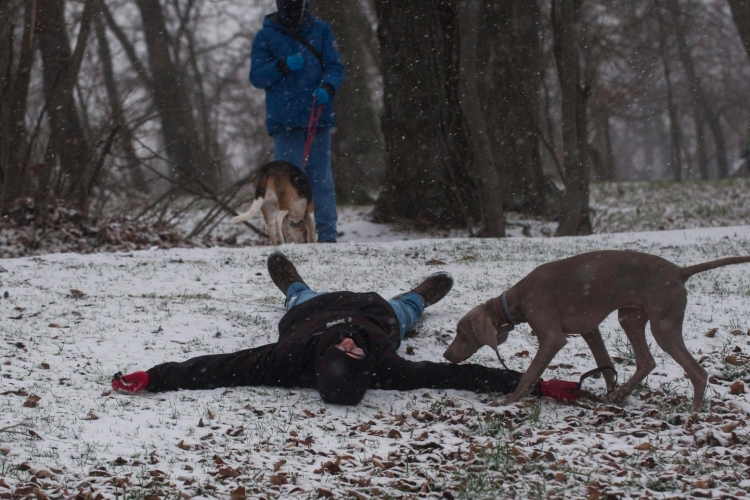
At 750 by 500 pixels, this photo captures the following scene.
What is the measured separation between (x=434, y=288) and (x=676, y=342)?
2491 millimetres

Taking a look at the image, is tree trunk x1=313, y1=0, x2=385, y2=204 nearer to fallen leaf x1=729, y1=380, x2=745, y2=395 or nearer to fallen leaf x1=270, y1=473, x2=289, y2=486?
fallen leaf x1=729, y1=380, x2=745, y2=395

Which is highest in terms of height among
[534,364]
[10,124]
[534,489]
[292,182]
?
[10,124]

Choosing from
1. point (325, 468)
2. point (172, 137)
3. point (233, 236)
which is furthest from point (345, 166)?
point (325, 468)

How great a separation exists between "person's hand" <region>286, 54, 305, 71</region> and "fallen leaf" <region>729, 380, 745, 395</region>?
22.9 ft

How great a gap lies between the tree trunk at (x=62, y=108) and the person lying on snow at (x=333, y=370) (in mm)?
7272

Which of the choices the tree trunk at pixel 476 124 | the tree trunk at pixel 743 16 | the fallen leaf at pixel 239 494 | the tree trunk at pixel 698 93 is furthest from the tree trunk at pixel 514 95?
the tree trunk at pixel 698 93

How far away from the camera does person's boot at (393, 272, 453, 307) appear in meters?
6.35

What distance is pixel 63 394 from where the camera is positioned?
4574 millimetres

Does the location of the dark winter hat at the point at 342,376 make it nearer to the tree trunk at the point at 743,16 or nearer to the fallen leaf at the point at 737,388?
the fallen leaf at the point at 737,388

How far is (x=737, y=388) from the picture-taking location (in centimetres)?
458

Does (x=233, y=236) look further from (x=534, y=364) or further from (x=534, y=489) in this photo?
(x=534, y=489)

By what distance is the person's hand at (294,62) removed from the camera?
10000mm

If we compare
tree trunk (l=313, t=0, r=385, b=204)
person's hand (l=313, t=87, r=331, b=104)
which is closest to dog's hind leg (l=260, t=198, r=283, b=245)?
person's hand (l=313, t=87, r=331, b=104)

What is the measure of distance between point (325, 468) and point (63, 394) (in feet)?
6.03
